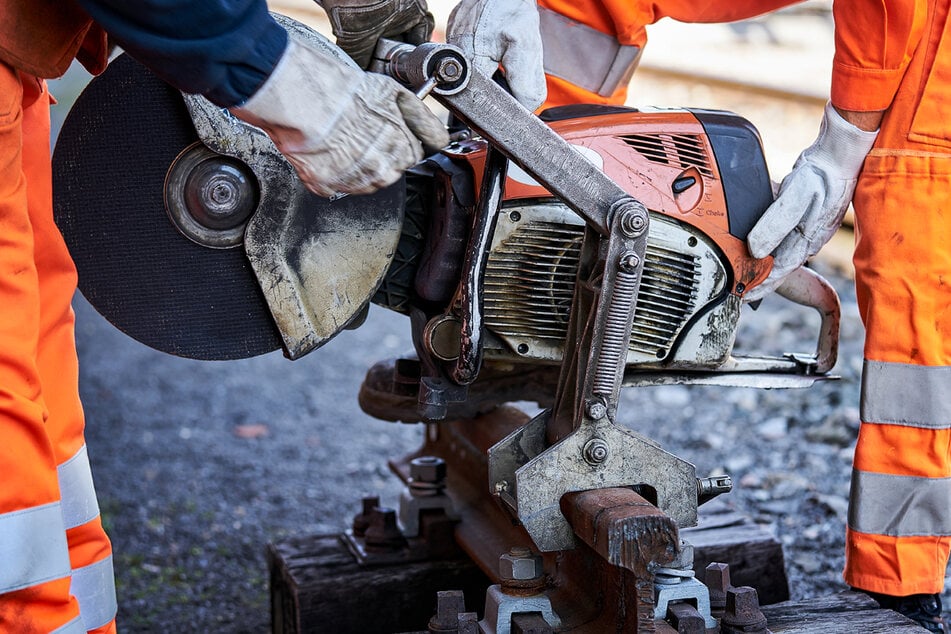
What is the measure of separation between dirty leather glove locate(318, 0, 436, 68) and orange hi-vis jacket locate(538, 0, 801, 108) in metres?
0.61

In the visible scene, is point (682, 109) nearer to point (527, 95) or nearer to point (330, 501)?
point (527, 95)

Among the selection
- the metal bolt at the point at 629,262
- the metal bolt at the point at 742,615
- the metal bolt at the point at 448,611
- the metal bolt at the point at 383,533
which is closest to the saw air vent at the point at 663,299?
the metal bolt at the point at 629,262

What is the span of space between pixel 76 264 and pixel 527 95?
0.93 m

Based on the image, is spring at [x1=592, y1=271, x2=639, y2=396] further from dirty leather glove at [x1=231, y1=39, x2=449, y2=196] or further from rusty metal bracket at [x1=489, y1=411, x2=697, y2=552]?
dirty leather glove at [x1=231, y1=39, x2=449, y2=196]

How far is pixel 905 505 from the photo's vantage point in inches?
85.5

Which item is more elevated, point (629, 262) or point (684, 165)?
point (684, 165)

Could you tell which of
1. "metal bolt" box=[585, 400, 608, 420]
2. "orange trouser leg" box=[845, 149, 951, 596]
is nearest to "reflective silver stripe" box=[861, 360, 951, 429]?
"orange trouser leg" box=[845, 149, 951, 596]

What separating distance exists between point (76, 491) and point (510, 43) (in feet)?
3.88

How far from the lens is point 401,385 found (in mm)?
2453

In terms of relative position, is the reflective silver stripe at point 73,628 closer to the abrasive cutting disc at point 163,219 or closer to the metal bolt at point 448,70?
the abrasive cutting disc at point 163,219

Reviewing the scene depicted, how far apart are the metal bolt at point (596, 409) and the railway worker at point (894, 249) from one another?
0.53 meters

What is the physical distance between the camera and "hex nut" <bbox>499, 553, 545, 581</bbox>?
6.39 feet

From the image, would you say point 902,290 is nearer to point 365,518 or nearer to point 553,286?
point 553,286

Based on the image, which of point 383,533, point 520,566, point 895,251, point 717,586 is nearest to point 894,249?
point 895,251
